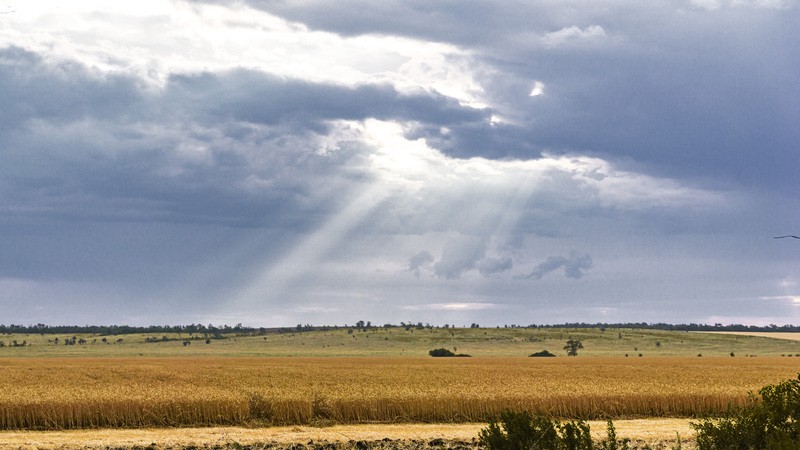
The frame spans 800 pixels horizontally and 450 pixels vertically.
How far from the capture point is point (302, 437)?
2995 centimetres

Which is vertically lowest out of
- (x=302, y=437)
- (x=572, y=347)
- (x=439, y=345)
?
(x=302, y=437)

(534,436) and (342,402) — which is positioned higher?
(534,436)

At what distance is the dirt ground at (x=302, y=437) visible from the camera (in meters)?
28.2

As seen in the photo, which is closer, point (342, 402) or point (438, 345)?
point (342, 402)

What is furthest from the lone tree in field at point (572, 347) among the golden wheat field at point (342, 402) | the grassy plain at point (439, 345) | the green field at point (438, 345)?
the golden wheat field at point (342, 402)

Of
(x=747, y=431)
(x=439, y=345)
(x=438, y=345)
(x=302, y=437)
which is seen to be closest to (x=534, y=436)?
(x=747, y=431)

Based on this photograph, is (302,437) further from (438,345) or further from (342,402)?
(438,345)

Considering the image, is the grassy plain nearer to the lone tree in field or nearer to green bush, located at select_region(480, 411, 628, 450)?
the lone tree in field

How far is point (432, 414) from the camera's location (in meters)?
34.6

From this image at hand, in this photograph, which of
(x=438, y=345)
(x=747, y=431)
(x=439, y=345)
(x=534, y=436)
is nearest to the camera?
(x=534, y=436)

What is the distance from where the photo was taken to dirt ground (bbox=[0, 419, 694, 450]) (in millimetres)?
28172

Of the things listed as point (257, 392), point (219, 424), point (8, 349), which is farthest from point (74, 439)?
point (8, 349)

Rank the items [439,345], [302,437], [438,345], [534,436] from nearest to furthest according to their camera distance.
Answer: [534,436] → [302,437] → [438,345] → [439,345]

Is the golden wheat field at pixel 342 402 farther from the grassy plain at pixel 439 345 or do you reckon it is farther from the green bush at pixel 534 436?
the grassy plain at pixel 439 345
